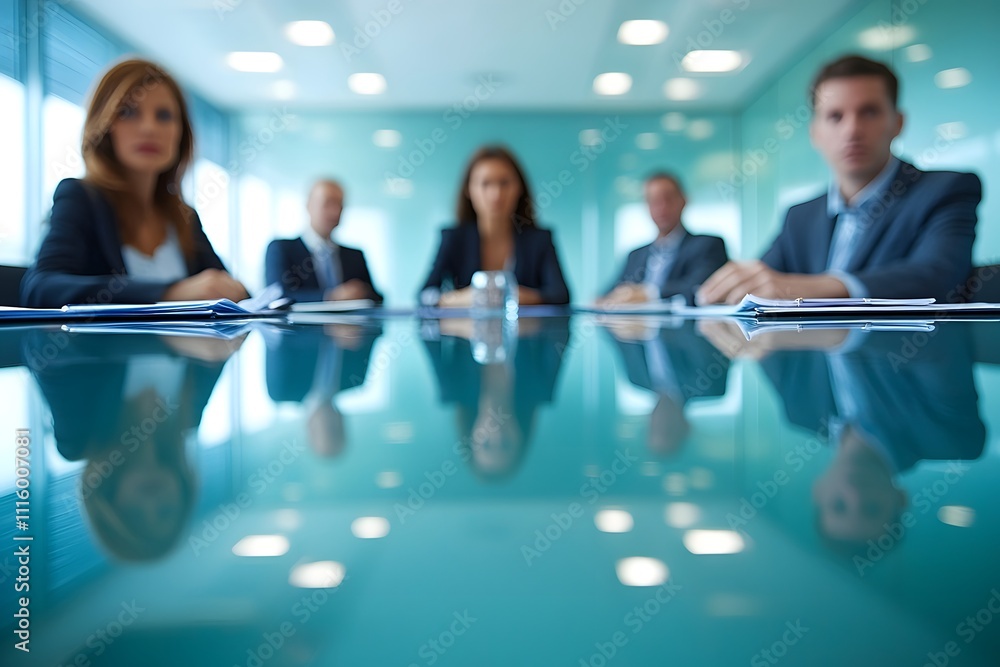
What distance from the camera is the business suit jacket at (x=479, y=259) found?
9.60 feet

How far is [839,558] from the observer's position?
0.13 m

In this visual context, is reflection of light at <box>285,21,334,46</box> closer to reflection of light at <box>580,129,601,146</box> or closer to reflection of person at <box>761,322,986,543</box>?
reflection of light at <box>580,129,601,146</box>

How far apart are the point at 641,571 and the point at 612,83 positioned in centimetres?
613

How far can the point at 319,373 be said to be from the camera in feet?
1.52

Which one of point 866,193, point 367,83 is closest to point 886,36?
point 866,193

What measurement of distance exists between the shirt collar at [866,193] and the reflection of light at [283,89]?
16.2 ft

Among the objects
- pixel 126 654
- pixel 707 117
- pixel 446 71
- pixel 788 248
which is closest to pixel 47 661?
pixel 126 654

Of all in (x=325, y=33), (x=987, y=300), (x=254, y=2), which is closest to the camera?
(x=987, y=300)

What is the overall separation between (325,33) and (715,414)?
17.7ft

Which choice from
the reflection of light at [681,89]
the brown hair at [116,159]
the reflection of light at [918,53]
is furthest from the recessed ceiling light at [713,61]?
the brown hair at [116,159]

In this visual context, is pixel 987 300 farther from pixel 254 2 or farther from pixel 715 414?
pixel 254 2

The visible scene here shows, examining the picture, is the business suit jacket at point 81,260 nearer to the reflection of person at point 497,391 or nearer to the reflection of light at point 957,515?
the reflection of person at point 497,391

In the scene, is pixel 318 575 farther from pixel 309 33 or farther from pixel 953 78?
pixel 309 33

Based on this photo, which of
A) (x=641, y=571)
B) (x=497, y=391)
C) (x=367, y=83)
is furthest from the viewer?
(x=367, y=83)
